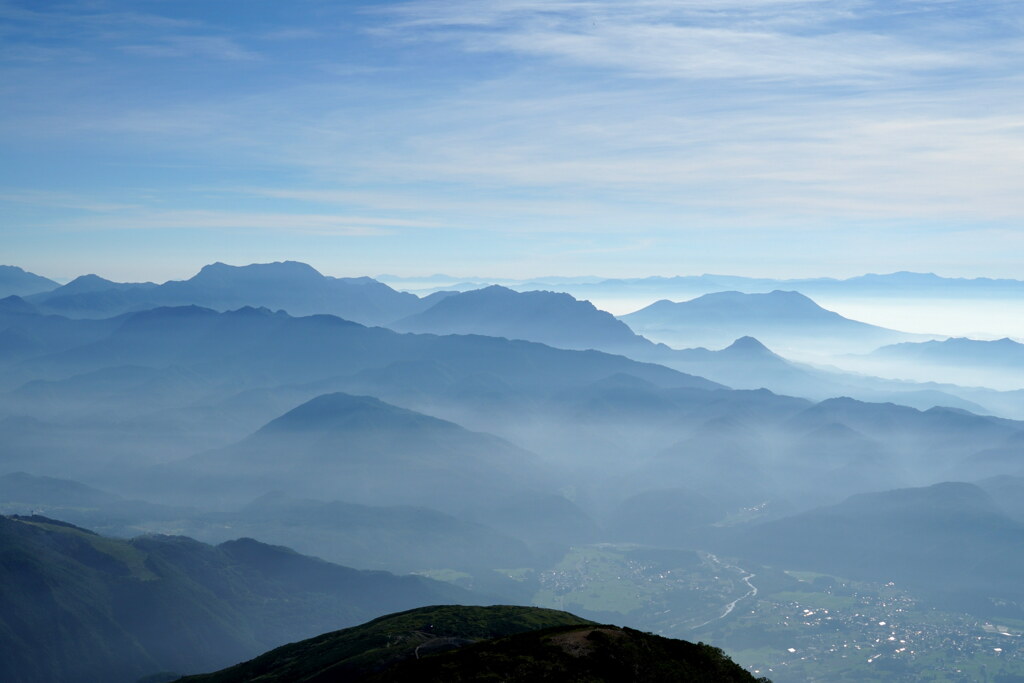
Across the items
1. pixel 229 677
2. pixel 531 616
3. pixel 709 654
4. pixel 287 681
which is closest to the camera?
pixel 709 654

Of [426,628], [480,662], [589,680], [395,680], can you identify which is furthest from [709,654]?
[426,628]

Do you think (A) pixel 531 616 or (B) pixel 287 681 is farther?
(A) pixel 531 616

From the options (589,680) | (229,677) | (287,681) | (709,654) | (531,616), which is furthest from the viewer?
(229,677)

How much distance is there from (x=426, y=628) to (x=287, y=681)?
27418 mm

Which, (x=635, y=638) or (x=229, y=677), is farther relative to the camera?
(x=229, y=677)

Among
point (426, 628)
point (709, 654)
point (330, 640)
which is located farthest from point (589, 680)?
point (330, 640)

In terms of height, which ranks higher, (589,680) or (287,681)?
(589,680)

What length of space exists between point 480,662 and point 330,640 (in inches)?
4516

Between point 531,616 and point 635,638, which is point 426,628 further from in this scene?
point 635,638

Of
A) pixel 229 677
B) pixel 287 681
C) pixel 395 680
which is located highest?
pixel 395 680

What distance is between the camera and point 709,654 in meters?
89.7

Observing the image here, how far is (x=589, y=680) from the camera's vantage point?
79875 millimetres

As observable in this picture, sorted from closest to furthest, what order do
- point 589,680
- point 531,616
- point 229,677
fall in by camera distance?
point 589,680 → point 531,616 → point 229,677

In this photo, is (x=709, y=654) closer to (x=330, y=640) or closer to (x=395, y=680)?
(x=395, y=680)
